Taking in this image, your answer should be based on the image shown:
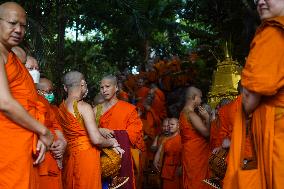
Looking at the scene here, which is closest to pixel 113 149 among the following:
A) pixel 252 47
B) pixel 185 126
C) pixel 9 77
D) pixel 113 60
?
pixel 185 126

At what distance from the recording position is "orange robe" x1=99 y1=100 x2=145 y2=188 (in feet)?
22.1

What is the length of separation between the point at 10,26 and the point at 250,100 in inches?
69.2

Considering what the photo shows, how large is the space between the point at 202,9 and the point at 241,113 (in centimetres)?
885

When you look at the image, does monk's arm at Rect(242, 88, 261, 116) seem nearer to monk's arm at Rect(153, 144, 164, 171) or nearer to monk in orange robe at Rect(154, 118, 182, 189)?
monk in orange robe at Rect(154, 118, 182, 189)

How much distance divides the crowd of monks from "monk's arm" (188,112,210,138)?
15mm

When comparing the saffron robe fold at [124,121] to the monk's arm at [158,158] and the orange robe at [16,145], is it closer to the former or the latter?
the monk's arm at [158,158]

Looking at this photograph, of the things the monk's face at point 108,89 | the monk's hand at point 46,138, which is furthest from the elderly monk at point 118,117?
the monk's hand at point 46,138

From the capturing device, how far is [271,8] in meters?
3.13

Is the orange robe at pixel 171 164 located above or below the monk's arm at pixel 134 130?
below

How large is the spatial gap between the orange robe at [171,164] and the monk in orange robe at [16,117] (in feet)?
18.4

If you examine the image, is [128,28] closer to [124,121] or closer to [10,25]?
[124,121]

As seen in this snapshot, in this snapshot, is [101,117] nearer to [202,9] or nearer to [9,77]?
[9,77]

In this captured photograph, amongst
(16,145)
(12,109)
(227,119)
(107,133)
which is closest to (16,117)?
(12,109)

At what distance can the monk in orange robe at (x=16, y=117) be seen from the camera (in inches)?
125
